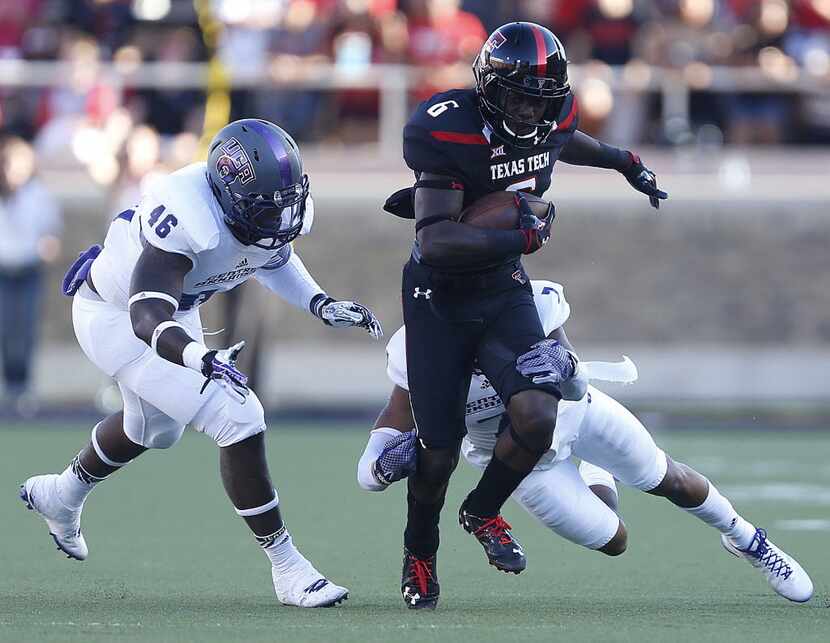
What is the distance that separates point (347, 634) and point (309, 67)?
30.3ft

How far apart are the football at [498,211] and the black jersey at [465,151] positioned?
0.22 feet

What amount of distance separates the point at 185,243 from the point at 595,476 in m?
1.69

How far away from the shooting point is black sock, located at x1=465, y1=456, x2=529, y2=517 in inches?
197

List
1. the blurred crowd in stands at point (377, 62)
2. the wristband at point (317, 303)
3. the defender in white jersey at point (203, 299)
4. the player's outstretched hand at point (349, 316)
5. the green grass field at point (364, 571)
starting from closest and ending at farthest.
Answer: the green grass field at point (364, 571), the defender in white jersey at point (203, 299), the player's outstretched hand at point (349, 316), the wristband at point (317, 303), the blurred crowd in stands at point (377, 62)

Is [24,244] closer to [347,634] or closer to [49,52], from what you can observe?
[49,52]

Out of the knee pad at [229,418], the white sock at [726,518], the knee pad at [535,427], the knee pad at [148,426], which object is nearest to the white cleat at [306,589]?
the knee pad at [229,418]

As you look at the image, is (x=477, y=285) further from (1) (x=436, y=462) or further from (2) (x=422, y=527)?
(2) (x=422, y=527)

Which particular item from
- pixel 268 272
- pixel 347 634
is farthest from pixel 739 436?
pixel 347 634

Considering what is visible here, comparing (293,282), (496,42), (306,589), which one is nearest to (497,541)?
(306,589)

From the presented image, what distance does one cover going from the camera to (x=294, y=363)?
45.2 feet

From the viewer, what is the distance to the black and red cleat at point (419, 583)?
5.12 meters

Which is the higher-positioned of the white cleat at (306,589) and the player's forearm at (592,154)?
the player's forearm at (592,154)

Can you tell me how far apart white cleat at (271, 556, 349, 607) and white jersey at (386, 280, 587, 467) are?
66 centimetres

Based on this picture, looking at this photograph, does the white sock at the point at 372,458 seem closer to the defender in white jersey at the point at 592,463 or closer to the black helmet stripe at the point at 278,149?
the defender in white jersey at the point at 592,463
